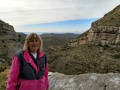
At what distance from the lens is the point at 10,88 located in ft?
16.9

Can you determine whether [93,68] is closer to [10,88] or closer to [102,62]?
[102,62]

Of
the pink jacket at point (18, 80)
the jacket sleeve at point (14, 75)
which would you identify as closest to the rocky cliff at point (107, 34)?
the pink jacket at point (18, 80)

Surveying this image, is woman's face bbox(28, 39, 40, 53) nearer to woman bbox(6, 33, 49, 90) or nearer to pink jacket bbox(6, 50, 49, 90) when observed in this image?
woman bbox(6, 33, 49, 90)

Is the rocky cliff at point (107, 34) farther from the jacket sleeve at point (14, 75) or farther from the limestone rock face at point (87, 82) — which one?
the jacket sleeve at point (14, 75)

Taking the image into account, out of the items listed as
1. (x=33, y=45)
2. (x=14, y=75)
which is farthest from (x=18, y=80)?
(x=33, y=45)

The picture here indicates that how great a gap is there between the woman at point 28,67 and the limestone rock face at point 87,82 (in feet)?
5.06

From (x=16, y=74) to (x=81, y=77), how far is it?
213cm

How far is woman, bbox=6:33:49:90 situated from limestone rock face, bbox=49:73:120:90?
154 centimetres

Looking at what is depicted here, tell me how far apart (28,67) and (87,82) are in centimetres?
193

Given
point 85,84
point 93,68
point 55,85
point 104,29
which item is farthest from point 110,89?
point 104,29

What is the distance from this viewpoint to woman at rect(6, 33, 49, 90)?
5.14 metres

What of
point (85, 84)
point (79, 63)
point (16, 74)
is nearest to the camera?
point (16, 74)

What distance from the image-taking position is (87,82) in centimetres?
665

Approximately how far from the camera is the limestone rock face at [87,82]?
636 cm
